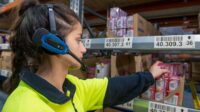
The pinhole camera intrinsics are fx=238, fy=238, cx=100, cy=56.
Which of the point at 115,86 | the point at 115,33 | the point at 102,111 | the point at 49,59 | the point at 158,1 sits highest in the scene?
the point at 158,1

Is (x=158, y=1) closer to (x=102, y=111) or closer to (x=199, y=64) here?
(x=199, y=64)

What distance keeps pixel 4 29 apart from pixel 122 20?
6.50ft

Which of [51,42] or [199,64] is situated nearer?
[51,42]

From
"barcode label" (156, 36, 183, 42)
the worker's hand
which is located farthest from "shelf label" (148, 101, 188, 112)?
"barcode label" (156, 36, 183, 42)

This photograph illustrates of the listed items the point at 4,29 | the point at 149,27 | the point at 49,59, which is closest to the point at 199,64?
the point at 149,27

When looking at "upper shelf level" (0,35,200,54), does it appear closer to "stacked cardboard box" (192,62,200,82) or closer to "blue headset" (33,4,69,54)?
"blue headset" (33,4,69,54)

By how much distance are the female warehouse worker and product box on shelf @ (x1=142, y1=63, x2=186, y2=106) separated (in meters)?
0.03

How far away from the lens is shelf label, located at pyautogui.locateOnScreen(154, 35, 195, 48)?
30.1 inches

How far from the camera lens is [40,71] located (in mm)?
830

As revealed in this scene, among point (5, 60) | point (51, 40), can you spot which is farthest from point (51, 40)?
point (5, 60)

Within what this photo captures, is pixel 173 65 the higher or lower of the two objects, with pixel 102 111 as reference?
higher

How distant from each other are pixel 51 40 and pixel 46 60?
112 millimetres

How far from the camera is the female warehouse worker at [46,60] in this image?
72 cm

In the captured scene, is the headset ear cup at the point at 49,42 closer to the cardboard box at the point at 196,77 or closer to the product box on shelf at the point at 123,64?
the product box on shelf at the point at 123,64
